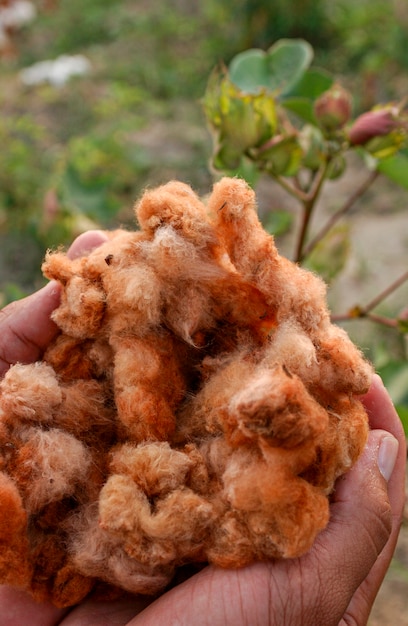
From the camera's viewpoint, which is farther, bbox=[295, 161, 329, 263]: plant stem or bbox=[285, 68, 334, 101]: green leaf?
bbox=[285, 68, 334, 101]: green leaf

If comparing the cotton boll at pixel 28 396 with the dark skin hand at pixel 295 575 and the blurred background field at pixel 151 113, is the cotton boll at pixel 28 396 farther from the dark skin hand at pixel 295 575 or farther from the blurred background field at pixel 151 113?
the blurred background field at pixel 151 113

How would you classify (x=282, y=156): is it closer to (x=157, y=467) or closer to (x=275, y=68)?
(x=275, y=68)

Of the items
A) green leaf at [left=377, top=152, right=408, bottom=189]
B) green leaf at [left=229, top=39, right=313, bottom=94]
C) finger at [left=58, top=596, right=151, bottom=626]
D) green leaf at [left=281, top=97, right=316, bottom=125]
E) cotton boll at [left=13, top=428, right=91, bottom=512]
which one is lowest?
finger at [left=58, top=596, right=151, bottom=626]

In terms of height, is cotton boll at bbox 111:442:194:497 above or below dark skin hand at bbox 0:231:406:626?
above

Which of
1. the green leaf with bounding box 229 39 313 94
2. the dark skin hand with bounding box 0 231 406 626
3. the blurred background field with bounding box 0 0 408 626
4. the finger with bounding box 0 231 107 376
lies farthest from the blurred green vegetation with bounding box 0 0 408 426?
the dark skin hand with bounding box 0 231 406 626

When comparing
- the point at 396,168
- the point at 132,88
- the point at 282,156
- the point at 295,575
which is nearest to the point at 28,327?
the point at 295,575

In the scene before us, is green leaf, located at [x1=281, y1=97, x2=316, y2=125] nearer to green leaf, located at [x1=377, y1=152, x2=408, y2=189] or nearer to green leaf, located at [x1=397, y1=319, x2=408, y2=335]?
green leaf, located at [x1=377, y1=152, x2=408, y2=189]

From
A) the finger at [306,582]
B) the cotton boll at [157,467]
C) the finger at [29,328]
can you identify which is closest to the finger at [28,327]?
the finger at [29,328]
